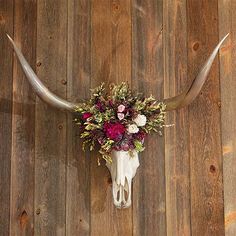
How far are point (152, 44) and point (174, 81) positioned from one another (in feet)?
0.67

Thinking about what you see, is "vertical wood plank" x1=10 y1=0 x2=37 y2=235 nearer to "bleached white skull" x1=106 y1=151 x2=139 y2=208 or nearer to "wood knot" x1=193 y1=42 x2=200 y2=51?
"bleached white skull" x1=106 y1=151 x2=139 y2=208

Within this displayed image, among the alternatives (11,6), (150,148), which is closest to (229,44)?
(150,148)

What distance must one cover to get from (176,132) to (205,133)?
13 cm

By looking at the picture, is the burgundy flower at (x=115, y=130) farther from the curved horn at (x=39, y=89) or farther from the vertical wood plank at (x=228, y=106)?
the vertical wood plank at (x=228, y=106)

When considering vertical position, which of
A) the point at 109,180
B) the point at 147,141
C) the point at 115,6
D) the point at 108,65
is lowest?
the point at 109,180

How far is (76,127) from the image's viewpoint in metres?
1.81

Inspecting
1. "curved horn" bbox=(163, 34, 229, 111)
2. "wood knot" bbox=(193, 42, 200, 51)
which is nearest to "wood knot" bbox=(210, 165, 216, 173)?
"curved horn" bbox=(163, 34, 229, 111)

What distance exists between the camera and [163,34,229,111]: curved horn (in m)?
1.52

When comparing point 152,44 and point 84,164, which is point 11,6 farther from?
point 84,164

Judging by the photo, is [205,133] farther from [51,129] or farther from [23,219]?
[23,219]

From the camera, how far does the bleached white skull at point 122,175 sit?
1.55 m

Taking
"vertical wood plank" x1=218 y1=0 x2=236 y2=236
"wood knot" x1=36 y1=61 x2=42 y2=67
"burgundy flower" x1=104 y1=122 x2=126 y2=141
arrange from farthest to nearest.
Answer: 1. "wood knot" x1=36 y1=61 x2=42 y2=67
2. "vertical wood plank" x1=218 y1=0 x2=236 y2=236
3. "burgundy flower" x1=104 y1=122 x2=126 y2=141

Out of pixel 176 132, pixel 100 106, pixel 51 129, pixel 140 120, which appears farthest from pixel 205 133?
pixel 51 129

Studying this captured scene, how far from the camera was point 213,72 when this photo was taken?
1.80 m
